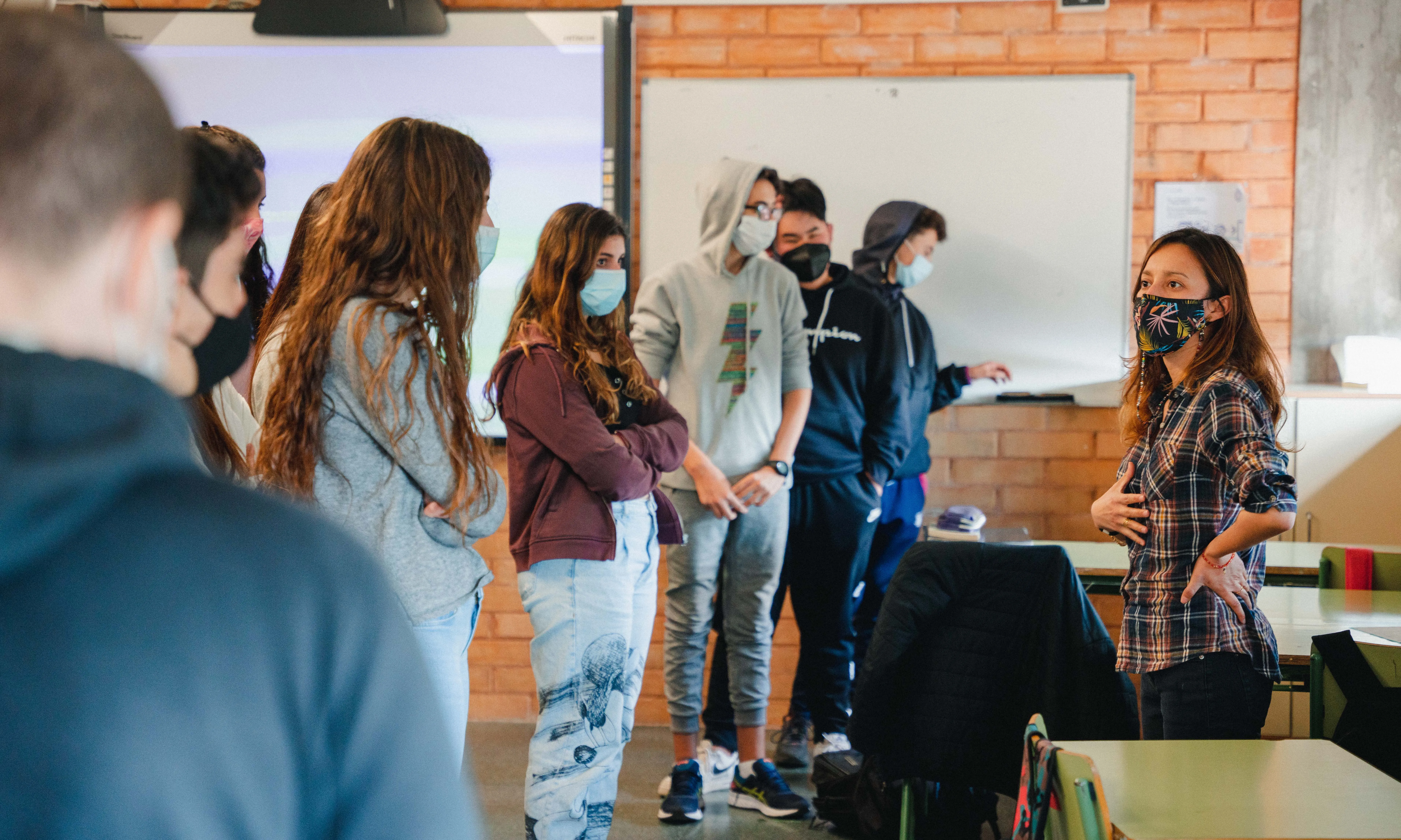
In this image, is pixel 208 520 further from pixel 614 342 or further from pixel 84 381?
pixel 614 342

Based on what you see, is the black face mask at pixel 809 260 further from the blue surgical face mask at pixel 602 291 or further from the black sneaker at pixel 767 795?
the black sneaker at pixel 767 795

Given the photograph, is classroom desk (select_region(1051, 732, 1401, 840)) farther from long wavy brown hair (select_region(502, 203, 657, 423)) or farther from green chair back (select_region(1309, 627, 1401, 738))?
long wavy brown hair (select_region(502, 203, 657, 423))

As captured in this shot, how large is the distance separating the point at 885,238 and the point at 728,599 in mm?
1285

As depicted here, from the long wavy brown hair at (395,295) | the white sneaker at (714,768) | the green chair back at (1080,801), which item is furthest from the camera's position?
the white sneaker at (714,768)

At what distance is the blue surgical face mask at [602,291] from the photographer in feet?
7.28

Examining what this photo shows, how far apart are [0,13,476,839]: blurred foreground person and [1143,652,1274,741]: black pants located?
1.59m

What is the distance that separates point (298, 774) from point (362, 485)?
1.02m

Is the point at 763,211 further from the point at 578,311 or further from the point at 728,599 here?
the point at 728,599

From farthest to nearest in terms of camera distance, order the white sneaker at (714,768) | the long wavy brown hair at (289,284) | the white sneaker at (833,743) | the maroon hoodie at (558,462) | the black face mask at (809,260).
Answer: the black face mask at (809,260), the white sneaker at (833,743), the white sneaker at (714,768), the maroon hoodie at (558,462), the long wavy brown hair at (289,284)

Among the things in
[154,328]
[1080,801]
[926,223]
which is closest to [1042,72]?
[926,223]

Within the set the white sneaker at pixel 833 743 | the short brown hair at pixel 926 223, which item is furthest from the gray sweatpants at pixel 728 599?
the short brown hair at pixel 926 223

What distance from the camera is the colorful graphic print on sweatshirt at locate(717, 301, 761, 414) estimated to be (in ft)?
9.39

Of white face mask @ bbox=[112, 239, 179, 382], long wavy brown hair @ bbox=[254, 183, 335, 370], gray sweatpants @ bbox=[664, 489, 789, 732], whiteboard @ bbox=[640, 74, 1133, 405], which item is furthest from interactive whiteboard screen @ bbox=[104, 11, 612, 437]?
white face mask @ bbox=[112, 239, 179, 382]

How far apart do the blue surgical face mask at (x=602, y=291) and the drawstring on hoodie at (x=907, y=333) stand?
1340mm
